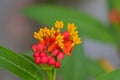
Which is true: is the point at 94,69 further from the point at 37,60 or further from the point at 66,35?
the point at 37,60

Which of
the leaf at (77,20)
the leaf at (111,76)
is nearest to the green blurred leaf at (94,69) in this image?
the leaf at (77,20)

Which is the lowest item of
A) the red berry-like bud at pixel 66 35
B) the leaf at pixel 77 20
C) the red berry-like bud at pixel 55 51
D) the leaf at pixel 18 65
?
the leaf at pixel 18 65

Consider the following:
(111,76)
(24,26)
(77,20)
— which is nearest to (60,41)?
(111,76)

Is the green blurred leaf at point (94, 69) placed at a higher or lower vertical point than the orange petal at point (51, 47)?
higher

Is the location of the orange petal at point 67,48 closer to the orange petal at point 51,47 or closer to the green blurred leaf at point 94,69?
the orange petal at point 51,47

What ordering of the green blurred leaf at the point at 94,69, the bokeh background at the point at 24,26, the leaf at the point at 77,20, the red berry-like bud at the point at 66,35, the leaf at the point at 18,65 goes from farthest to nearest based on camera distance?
the bokeh background at the point at 24,26 → the leaf at the point at 77,20 → the green blurred leaf at the point at 94,69 → the red berry-like bud at the point at 66,35 → the leaf at the point at 18,65

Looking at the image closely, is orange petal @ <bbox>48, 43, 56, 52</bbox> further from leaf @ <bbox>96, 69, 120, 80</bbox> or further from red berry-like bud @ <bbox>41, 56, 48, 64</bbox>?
leaf @ <bbox>96, 69, 120, 80</bbox>

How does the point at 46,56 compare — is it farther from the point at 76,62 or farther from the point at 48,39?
the point at 76,62

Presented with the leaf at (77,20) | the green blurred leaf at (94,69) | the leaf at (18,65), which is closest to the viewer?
the leaf at (18,65)
